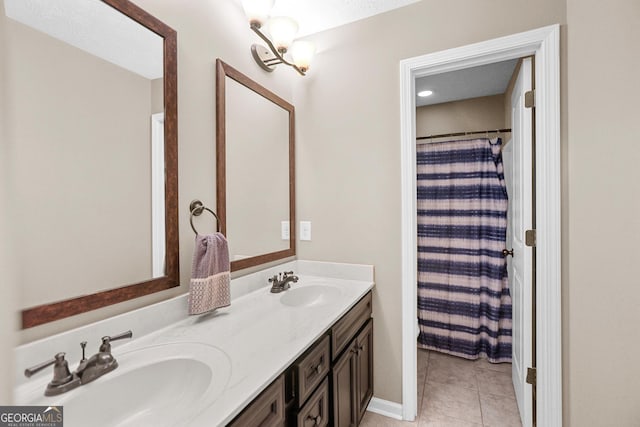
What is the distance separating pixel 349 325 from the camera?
1.44 meters

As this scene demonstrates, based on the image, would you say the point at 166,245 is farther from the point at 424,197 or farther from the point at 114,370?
the point at 424,197

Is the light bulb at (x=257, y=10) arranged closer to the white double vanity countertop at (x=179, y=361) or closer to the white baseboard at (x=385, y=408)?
the white double vanity countertop at (x=179, y=361)

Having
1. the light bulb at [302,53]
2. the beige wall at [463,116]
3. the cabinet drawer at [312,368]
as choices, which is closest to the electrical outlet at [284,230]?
the cabinet drawer at [312,368]

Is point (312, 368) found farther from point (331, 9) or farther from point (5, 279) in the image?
point (331, 9)

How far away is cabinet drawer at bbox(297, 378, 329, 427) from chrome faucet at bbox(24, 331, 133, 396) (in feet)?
2.03

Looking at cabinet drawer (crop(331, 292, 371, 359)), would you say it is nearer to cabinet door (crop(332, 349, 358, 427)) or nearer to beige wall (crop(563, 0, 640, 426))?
cabinet door (crop(332, 349, 358, 427))

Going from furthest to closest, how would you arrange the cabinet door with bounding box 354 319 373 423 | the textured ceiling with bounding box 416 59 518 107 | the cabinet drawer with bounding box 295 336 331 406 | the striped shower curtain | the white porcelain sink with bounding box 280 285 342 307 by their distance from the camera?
the striped shower curtain
the textured ceiling with bounding box 416 59 518 107
the white porcelain sink with bounding box 280 285 342 307
the cabinet door with bounding box 354 319 373 423
the cabinet drawer with bounding box 295 336 331 406

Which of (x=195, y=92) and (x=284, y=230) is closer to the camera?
(x=195, y=92)

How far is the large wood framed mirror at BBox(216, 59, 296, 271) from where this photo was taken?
148 cm

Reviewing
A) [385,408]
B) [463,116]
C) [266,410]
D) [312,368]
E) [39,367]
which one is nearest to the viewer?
[39,367]

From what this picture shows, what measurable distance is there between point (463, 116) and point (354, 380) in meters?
2.64

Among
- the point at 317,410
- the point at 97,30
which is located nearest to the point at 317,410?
the point at 317,410

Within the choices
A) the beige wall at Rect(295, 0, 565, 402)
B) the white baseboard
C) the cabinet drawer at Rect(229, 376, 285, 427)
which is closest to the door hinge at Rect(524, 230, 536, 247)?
the beige wall at Rect(295, 0, 565, 402)

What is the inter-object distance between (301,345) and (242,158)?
1.04m
